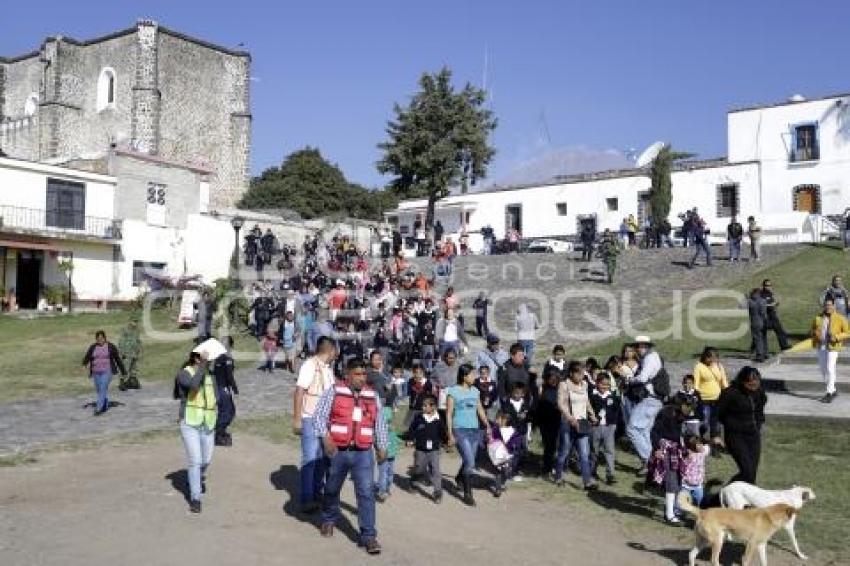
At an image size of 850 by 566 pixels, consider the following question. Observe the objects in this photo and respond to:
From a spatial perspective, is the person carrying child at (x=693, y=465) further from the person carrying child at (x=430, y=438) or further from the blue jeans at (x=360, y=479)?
the blue jeans at (x=360, y=479)

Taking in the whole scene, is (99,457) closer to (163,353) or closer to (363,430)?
(363,430)

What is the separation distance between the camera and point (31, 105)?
57.5 metres

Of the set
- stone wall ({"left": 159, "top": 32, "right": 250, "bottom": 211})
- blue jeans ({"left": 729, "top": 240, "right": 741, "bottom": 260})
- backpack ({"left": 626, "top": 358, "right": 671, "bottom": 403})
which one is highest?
stone wall ({"left": 159, "top": 32, "right": 250, "bottom": 211})

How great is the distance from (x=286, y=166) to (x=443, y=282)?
39518 millimetres

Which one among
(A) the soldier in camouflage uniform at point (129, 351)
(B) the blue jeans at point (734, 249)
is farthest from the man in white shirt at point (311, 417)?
(B) the blue jeans at point (734, 249)

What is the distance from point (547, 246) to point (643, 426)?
99.9 feet

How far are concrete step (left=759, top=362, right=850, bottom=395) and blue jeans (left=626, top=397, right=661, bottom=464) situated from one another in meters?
5.46

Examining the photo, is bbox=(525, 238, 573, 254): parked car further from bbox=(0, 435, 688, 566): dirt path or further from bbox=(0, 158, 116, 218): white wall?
bbox=(0, 435, 688, 566): dirt path

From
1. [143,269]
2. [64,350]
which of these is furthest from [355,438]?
[143,269]

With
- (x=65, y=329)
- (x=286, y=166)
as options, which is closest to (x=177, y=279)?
(x=65, y=329)

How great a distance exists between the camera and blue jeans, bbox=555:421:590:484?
404 inches

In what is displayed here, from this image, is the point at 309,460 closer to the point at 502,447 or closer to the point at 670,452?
the point at 502,447

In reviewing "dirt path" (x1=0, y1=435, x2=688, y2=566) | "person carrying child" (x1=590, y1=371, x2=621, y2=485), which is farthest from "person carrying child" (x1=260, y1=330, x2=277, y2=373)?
"person carrying child" (x1=590, y1=371, x2=621, y2=485)

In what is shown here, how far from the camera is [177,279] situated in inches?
1280
